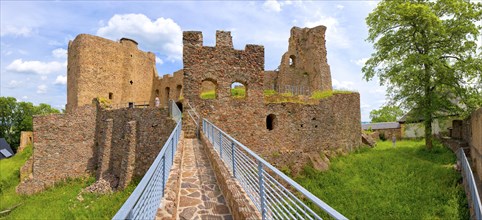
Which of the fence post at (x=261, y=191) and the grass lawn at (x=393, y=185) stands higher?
the fence post at (x=261, y=191)

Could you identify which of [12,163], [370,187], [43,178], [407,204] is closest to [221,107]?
[370,187]

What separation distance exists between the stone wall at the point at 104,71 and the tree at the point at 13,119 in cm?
2834


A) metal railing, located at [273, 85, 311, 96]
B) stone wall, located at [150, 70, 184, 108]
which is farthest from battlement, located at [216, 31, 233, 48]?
stone wall, located at [150, 70, 184, 108]

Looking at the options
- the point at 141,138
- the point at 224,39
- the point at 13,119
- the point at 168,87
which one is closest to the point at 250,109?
the point at 224,39

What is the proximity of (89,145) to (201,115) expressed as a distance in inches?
410

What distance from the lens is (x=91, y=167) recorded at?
849 inches

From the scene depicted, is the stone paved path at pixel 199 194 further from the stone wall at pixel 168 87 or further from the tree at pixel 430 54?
the stone wall at pixel 168 87

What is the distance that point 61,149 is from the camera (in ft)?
70.1

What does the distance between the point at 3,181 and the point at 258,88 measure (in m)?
21.3

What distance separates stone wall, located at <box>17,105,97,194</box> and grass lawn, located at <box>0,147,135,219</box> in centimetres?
71

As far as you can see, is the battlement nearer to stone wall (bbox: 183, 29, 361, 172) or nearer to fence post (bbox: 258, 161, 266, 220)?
stone wall (bbox: 183, 29, 361, 172)

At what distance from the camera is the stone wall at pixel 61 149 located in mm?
20906

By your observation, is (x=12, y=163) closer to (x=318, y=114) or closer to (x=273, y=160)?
(x=273, y=160)

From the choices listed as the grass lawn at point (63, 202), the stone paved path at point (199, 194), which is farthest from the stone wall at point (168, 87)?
the stone paved path at point (199, 194)
